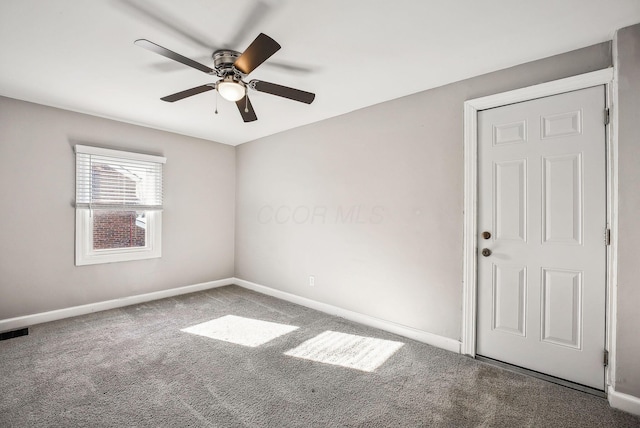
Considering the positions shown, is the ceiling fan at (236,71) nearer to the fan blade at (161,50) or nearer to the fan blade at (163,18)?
the fan blade at (161,50)

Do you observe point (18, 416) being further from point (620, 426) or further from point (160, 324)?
point (620, 426)

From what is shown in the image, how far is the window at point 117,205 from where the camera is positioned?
11.5 feet

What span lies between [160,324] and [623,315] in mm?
3939

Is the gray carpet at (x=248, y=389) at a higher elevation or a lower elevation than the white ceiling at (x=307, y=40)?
lower

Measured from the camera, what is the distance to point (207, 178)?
4648mm

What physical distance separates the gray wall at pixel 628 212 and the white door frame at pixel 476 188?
1.4 inches

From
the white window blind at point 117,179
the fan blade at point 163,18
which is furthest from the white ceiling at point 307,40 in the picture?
the white window blind at point 117,179

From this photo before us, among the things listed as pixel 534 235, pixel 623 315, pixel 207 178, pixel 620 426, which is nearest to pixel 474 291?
pixel 534 235

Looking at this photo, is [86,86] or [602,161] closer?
[602,161]

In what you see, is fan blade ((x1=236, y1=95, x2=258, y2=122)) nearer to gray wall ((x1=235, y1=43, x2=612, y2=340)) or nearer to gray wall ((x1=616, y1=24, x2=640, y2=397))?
gray wall ((x1=235, y1=43, x2=612, y2=340))

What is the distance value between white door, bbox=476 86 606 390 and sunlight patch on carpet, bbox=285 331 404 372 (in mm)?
822

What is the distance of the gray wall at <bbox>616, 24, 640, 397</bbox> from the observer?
1.83 metres

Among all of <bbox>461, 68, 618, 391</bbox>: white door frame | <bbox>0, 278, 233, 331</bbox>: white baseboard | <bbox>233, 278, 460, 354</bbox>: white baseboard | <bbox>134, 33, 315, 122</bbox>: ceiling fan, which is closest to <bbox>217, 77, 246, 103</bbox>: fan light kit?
<bbox>134, 33, 315, 122</bbox>: ceiling fan

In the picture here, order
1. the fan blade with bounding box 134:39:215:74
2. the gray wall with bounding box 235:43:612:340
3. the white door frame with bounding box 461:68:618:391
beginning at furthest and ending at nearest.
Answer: the gray wall with bounding box 235:43:612:340, the white door frame with bounding box 461:68:618:391, the fan blade with bounding box 134:39:215:74
